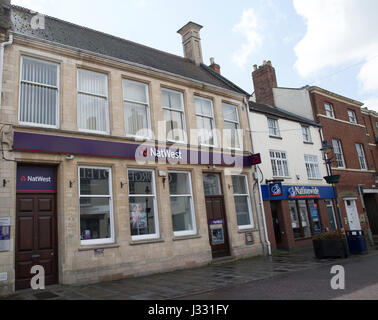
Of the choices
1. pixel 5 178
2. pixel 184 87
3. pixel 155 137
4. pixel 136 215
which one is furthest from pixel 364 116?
pixel 5 178

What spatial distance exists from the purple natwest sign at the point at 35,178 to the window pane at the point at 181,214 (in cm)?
463

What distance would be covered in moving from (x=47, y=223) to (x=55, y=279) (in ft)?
5.30

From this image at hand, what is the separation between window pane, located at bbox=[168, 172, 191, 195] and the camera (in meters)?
12.6

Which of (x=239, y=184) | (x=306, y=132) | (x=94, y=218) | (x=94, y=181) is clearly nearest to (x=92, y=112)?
(x=94, y=181)

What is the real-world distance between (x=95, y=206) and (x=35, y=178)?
2.02 meters

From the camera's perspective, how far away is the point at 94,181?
1051 centimetres

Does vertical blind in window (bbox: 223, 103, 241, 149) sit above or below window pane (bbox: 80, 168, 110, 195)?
above

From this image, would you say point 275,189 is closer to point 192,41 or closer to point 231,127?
point 231,127

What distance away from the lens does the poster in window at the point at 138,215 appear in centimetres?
1115

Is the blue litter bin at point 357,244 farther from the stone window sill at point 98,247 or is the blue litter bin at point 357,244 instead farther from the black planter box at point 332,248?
the stone window sill at point 98,247

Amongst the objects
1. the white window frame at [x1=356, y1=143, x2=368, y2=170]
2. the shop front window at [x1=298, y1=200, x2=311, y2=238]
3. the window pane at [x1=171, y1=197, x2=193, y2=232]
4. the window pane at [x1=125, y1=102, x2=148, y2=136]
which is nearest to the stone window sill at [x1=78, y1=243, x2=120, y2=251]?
the window pane at [x1=171, y1=197, x2=193, y2=232]

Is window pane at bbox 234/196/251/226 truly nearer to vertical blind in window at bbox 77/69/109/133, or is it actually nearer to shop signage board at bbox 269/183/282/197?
shop signage board at bbox 269/183/282/197

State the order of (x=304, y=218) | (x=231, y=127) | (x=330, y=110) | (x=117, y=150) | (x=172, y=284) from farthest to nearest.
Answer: (x=330, y=110)
(x=304, y=218)
(x=231, y=127)
(x=117, y=150)
(x=172, y=284)

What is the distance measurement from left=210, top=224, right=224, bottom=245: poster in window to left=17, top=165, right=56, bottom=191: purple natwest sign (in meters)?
6.67
